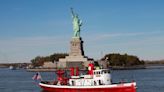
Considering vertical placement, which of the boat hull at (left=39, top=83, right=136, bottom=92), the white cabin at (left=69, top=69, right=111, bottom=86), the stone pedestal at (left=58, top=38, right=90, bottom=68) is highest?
the stone pedestal at (left=58, top=38, right=90, bottom=68)

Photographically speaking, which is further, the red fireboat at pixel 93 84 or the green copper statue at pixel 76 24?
the green copper statue at pixel 76 24

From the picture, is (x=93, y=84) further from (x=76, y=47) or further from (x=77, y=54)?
(x=77, y=54)

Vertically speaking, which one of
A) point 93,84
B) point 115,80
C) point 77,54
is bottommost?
point 93,84

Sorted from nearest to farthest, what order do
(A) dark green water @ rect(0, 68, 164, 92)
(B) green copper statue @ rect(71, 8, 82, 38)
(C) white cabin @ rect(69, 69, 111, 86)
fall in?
1. (C) white cabin @ rect(69, 69, 111, 86)
2. (A) dark green water @ rect(0, 68, 164, 92)
3. (B) green copper statue @ rect(71, 8, 82, 38)

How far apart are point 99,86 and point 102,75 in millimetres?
2001

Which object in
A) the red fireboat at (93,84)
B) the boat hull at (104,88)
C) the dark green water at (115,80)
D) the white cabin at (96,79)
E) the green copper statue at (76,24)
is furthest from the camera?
the green copper statue at (76,24)

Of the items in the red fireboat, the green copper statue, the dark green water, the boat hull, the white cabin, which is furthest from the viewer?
the green copper statue

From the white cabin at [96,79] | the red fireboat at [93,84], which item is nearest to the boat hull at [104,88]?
the red fireboat at [93,84]

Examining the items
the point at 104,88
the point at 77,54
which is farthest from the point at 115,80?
the point at 77,54

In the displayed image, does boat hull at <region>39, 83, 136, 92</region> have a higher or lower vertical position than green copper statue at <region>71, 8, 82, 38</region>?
lower

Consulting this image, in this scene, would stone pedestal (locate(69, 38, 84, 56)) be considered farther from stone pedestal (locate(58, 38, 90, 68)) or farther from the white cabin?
the white cabin

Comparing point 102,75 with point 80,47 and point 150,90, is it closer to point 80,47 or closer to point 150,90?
point 150,90

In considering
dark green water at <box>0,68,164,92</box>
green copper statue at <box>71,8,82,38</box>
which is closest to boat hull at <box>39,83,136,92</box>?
dark green water at <box>0,68,164,92</box>

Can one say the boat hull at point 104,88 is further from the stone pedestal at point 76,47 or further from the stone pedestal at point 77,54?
the stone pedestal at point 77,54
